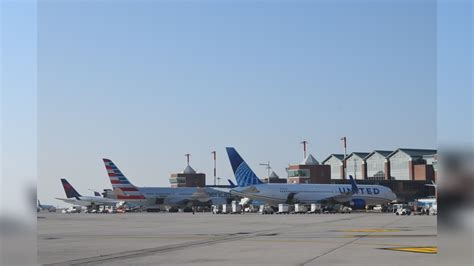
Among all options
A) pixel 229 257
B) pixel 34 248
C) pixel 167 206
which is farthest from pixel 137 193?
pixel 34 248

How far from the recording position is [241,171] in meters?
130

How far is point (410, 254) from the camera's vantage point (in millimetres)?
24953

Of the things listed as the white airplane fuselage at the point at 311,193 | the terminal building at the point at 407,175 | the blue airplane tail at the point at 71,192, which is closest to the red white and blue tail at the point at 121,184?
the white airplane fuselage at the point at 311,193

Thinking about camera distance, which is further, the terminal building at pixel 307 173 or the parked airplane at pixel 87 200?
the terminal building at pixel 307 173

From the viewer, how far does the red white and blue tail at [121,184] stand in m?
142

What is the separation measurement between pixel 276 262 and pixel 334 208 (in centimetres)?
10709

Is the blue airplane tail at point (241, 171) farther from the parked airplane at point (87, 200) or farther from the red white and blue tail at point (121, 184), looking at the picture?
the parked airplane at point (87, 200)

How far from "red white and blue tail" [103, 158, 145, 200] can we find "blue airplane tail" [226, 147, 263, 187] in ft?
92.1

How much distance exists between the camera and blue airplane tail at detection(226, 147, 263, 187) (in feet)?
426


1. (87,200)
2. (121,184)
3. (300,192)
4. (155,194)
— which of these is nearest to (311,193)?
(300,192)

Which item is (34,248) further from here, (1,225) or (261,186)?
(261,186)

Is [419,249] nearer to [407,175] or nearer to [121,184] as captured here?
[121,184]

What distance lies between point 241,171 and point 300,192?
13.2m

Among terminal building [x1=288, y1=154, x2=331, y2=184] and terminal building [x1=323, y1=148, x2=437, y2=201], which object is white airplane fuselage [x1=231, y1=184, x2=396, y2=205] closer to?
terminal building [x1=323, y1=148, x2=437, y2=201]
